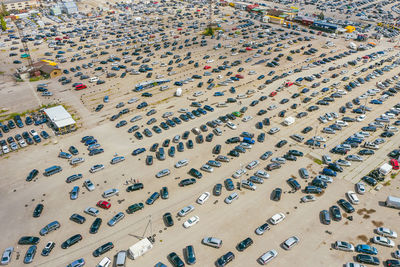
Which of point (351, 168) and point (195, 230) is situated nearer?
point (195, 230)

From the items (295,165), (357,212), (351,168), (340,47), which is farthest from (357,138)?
(340,47)

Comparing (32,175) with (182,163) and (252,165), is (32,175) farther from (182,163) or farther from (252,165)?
(252,165)

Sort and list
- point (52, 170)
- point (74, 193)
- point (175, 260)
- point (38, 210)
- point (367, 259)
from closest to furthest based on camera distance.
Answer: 1. point (367, 259)
2. point (175, 260)
3. point (38, 210)
4. point (74, 193)
5. point (52, 170)

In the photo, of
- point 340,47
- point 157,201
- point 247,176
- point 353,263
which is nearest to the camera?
point 353,263

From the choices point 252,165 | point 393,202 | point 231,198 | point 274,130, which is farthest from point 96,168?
point 393,202

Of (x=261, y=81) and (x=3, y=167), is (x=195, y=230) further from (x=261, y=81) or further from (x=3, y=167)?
(x=261, y=81)

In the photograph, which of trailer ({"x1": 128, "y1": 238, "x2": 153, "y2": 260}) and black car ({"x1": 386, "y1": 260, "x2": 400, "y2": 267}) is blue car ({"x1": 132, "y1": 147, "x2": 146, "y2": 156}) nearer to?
trailer ({"x1": 128, "y1": 238, "x2": 153, "y2": 260})
